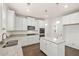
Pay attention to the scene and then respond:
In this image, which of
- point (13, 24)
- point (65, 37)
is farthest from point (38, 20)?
point (65, 37)

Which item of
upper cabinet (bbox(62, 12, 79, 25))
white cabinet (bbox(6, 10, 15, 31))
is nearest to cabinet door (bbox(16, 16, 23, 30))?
white cabinet (bbox(6, 10, 15, 31))

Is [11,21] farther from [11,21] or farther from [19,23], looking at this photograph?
[19,23]

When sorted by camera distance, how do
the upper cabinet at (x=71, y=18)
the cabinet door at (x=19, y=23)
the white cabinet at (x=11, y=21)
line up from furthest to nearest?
the upper cabinet at (x=71, y=18) → the cabinet door at (x=19, y=23) → the white cabinet at (x=11, y=21)

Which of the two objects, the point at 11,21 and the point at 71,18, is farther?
the point at 71,18

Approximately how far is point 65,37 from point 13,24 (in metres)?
1.16

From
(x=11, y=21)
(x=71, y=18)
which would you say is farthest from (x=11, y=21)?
(x=71, y=18)

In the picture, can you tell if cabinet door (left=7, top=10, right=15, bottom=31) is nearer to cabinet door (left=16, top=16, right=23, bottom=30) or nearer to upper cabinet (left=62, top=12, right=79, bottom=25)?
cabinet door (left=16, top=16, right=23, bottom=30)

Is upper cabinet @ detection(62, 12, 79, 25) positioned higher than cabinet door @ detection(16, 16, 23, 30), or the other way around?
upper cabinet @ detection(62, 12, 79, 25)

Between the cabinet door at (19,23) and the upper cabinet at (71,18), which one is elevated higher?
the upper cabinet at (71,18)

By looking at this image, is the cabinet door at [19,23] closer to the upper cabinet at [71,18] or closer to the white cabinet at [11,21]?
the white cabinet at [11,21]

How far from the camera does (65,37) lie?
1.28m

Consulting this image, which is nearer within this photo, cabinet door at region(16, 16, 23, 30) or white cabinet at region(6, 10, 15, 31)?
white cabinet at region(6, 10, 15, 31)

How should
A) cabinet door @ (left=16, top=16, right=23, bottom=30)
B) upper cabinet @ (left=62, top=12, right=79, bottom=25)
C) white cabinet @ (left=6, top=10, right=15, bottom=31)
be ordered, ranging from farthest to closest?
1. upper cabinet @ (left=62, top=12, right=79, bottom=25)
2. cabinet door @ (left=16, top=16, right=23, bottom=30)
3. white cabinet @ (left=6, top=10, right=15, bottom=31)

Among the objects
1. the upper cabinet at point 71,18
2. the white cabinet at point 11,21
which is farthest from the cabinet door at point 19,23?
the upper cabinet at point 71,18
